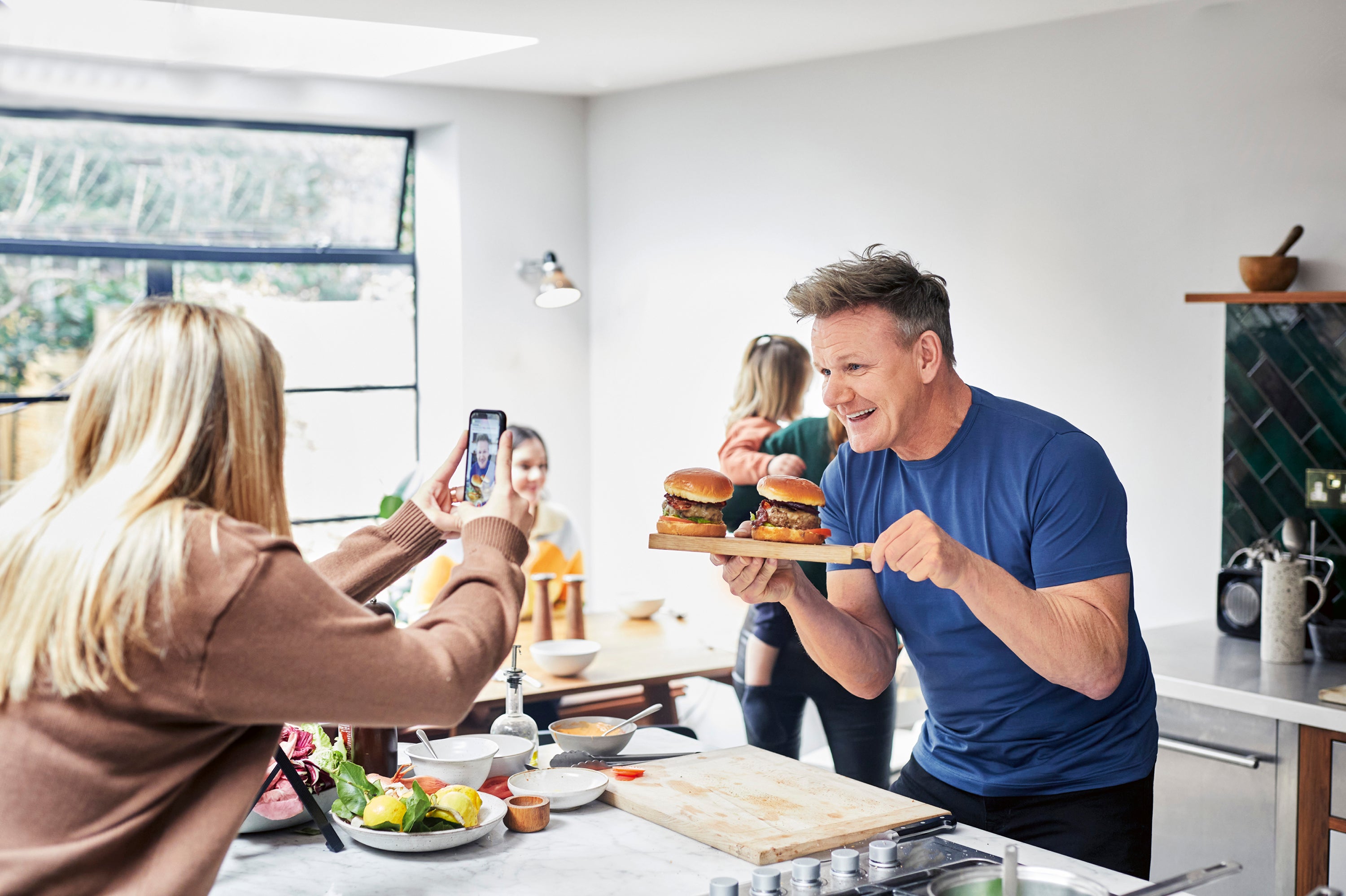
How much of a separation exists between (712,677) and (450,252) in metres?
2.79

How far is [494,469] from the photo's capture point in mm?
1621

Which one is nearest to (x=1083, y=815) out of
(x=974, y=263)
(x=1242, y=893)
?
(x=1242, y=893)

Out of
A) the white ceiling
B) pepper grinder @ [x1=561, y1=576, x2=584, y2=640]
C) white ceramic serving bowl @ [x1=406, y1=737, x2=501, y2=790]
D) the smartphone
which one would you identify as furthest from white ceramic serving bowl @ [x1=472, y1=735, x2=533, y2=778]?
the white ceiling

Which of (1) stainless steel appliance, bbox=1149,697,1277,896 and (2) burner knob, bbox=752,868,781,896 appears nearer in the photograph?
(2) burner knob, bbox=752,868,781,896

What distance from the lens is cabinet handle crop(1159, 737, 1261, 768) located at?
2.71 metres

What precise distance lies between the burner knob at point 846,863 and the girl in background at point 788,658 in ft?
5.50

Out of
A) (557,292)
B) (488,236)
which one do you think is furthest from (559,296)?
(488,236)

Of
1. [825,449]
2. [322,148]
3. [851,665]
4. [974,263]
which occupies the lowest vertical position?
[851,665]

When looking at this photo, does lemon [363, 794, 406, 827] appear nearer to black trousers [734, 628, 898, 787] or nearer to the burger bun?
the burger bun

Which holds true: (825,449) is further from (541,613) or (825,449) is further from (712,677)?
(541,613)

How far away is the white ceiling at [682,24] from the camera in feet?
12.3

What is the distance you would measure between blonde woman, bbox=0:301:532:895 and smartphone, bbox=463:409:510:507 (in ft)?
1.23

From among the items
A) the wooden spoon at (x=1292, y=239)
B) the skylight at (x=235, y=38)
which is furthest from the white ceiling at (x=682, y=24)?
the wooden spoon at (x=1292, y=239)

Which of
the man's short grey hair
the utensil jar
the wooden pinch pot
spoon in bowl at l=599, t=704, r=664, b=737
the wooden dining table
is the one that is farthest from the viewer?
the wooden dining table
